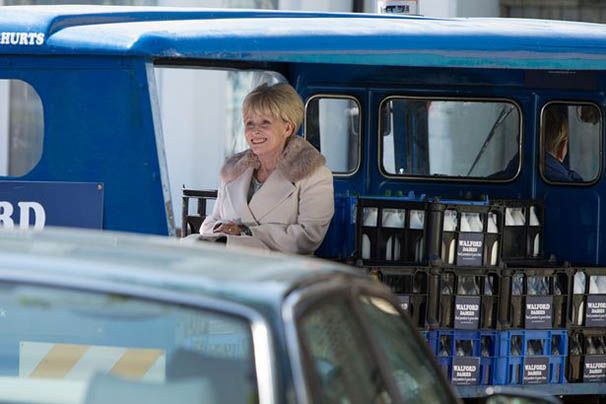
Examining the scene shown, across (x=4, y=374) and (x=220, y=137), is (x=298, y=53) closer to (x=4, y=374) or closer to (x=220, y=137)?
(x=4, y=374)

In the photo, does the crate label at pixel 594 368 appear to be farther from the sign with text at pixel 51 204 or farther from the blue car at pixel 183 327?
the blue car at pixel 183 327

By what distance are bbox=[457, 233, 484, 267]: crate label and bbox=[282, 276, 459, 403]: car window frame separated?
347 centimetres

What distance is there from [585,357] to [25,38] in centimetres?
330

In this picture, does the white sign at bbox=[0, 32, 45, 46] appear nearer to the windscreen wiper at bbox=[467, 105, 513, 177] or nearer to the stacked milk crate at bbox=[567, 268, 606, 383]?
the stacked milk crate at bbox=[567, 268, 606, 383]

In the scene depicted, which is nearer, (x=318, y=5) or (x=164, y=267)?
(x=164, y=267)

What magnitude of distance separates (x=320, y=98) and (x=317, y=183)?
1822 millimetres

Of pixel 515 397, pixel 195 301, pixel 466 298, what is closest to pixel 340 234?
pixel 466 298

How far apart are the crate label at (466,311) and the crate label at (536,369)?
358 mm

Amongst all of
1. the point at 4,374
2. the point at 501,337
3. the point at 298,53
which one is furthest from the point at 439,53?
the point at 4,374

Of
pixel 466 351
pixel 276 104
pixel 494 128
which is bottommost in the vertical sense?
pixel 466 351

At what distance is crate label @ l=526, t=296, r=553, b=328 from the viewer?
24.0 ft

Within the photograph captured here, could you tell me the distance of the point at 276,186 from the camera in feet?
23.0

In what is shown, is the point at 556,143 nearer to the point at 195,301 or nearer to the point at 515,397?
the point at 515,397

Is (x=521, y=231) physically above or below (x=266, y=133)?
below
